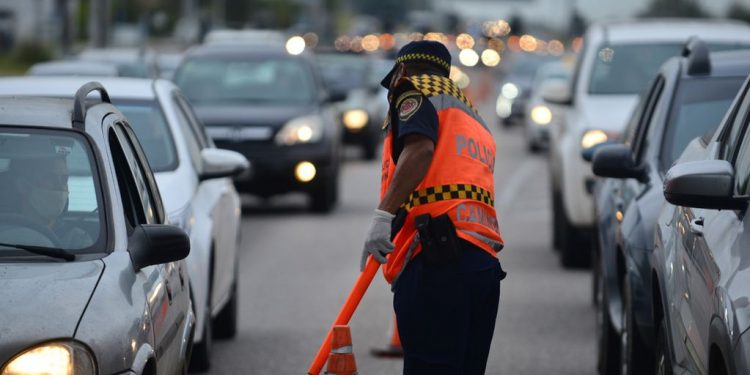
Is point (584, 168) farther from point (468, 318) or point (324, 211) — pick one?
point (468, 318)

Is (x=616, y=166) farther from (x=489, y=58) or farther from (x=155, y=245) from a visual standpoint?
(x=489, y=58)

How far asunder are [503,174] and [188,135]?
1626cm

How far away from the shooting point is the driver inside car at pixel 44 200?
620cm

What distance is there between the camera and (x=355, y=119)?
28609 millimetres

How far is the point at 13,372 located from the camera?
5254mm

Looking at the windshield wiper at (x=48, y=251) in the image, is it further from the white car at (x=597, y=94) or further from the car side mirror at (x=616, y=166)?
the white car at (x=597, y=94)

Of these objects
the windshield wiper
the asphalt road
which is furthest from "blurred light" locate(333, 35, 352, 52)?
the windshield wiper

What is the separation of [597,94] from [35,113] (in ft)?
27.6

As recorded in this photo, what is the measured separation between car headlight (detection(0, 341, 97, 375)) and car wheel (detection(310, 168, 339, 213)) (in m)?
13.6

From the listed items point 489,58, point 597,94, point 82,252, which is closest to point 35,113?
point 82,252

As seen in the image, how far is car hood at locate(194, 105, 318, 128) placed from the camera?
18.6 m

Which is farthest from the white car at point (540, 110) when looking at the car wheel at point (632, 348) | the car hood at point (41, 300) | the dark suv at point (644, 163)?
the car hood at point (41, 300)

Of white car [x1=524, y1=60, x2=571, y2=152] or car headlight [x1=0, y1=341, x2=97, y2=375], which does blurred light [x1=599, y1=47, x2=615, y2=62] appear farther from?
white car [x1=524, y1=60, x2=571, y2=152]

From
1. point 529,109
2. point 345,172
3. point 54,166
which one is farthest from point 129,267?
point 529,109
